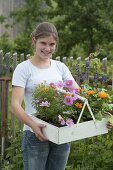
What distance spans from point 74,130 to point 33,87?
1.36ft

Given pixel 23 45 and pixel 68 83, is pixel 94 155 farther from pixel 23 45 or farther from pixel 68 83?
pixel 23 45

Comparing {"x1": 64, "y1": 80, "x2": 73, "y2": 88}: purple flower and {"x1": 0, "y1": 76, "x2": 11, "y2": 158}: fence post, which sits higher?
{"x1": 64, "y1": 80, "x2": 73, "y2": 88}: purple flower

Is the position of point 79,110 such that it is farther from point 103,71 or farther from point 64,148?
point 103,71

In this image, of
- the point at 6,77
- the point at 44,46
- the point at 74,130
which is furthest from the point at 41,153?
the point at 6,77

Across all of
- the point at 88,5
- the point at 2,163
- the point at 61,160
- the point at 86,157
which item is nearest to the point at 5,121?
the point at 2,163

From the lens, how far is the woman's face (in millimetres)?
2986

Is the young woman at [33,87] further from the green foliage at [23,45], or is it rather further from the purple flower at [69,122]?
the green foliage at [23,45]

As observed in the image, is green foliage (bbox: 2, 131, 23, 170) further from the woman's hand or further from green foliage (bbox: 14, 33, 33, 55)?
green foliage (bbox: 14, 33, 33, 55)

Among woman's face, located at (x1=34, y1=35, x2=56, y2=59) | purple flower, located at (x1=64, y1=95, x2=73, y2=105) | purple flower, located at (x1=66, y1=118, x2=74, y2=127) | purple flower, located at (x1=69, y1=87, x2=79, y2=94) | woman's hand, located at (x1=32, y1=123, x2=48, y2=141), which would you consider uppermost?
woman's face, located at (x1=34, y1=35, x2=56, y2=59)

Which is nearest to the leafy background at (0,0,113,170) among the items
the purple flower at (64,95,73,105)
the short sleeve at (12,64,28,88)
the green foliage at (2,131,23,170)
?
the green foliage at (2,131,23,170)

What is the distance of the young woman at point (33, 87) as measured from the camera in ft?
9.68

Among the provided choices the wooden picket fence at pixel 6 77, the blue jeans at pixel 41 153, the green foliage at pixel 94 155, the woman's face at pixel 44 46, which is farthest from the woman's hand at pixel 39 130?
the wooden picket fence at pixel 6 77

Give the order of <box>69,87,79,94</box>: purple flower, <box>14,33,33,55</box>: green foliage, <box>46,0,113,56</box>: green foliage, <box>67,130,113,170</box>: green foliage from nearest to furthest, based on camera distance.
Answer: <box>69,87,79,94</box>: purple flower < <box>67,130,113,170</box>: green foliage < <box>14,33,33,55</box>: green foliage < <box>46,0,113,56</box>: green foliage

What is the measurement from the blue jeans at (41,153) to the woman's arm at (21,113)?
0.46ft
